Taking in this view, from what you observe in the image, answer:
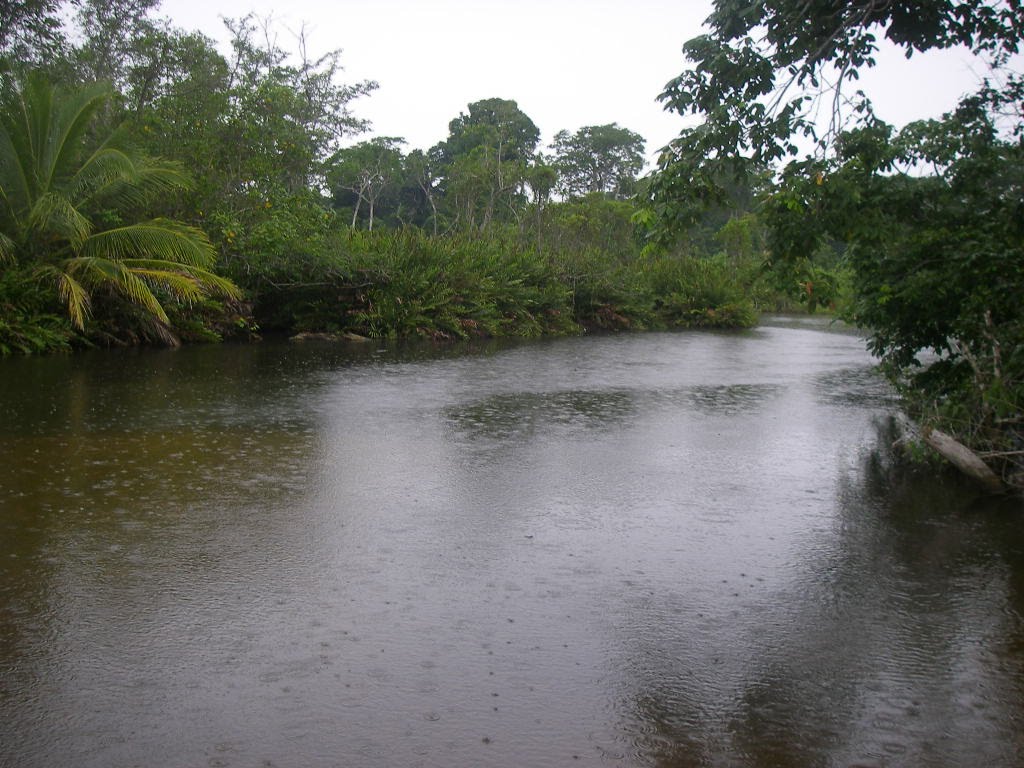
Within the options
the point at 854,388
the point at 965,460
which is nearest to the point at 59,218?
the point at 854,388

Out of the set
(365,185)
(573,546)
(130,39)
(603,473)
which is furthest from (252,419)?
(365,185)

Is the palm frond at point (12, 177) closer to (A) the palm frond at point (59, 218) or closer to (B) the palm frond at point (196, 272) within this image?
(A) the palm frond at point (59, 218)

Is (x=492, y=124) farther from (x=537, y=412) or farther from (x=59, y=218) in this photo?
(x=537, y=412)

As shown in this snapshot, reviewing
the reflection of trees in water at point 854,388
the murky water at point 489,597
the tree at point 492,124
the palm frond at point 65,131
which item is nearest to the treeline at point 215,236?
the palm frond at point 65,131

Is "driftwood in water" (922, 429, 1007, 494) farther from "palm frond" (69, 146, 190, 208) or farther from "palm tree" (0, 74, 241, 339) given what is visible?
"palm frond" (69, 146, 190, 208)

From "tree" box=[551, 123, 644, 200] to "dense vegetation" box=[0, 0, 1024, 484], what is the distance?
719 inches

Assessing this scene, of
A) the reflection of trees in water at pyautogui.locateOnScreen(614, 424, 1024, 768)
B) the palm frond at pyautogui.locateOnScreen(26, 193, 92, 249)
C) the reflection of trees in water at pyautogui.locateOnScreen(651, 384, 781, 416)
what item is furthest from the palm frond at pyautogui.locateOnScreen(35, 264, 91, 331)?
the reflection of trees in water at pyautogui.locateOnScreen(614, 424, 1024, 768)

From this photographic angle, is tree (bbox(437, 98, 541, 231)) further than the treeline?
Yes

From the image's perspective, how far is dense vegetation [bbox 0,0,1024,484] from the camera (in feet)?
21.5

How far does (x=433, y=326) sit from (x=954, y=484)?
16.4 meters

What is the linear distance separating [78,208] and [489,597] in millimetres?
15083

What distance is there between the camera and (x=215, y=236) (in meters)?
20.3

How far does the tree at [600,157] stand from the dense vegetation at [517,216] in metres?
18.3

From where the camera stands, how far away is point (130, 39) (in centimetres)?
2727
